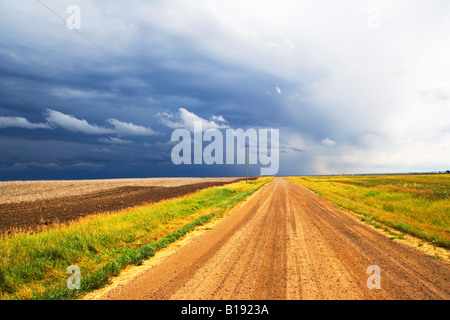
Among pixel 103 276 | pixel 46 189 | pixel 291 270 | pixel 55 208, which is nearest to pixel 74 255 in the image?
pixel 103 276

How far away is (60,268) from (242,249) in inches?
240

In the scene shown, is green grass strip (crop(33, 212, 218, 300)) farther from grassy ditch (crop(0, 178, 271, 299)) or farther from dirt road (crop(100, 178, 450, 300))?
dirt road (crop(100, 178, 450, 300))

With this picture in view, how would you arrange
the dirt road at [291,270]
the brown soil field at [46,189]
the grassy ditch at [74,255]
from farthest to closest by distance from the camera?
the brown soil field at [46,189], the grassy ditch at [74,255], the dirt road at [291,270]

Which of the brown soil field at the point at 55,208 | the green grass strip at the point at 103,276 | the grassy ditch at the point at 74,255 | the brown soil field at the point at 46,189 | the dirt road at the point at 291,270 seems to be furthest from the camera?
the brown soil field at the point at 46,189

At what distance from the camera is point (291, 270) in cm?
616

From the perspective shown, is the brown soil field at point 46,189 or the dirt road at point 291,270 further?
the brown soil field at point 46,189

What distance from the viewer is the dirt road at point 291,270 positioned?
4957mm

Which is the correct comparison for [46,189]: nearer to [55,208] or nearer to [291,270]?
[55,208]

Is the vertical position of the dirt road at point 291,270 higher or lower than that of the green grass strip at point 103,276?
higher

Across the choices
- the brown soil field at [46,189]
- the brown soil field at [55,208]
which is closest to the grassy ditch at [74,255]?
the brown soil field at [55,208]

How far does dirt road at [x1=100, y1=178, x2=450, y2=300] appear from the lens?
16.3 feet

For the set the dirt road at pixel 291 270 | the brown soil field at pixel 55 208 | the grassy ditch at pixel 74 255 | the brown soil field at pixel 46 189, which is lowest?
the brown soil field at pixel 46 189

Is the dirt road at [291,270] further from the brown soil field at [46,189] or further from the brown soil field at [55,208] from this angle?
the brown soil field at [46,189]

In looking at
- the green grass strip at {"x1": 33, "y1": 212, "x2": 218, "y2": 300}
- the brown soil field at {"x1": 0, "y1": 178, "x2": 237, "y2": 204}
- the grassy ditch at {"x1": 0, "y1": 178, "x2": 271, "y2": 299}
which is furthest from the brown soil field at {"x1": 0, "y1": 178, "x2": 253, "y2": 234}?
the green grass strip at {"x1": 33, "y1": 212, "x2": 218, "y2": 300}
